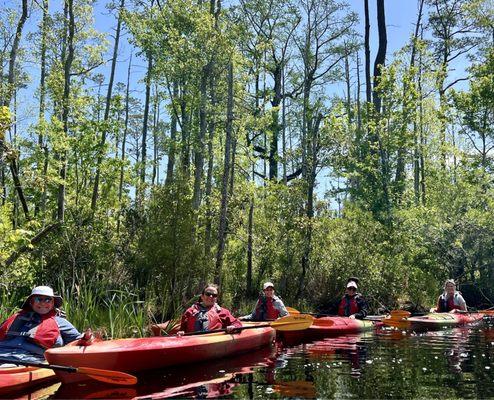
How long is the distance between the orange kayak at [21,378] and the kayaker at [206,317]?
2598 mm

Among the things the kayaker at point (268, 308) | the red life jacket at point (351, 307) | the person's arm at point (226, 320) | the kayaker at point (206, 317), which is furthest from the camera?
the red life jacket at point (351, 307)

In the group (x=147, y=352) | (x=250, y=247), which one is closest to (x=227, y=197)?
(x=250, y=247)

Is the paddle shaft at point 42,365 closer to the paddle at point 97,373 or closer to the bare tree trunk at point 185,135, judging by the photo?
the paddle at point 97,373

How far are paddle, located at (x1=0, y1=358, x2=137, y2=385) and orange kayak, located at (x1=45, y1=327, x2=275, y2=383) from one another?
0.82ft

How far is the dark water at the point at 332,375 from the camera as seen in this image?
537 cm

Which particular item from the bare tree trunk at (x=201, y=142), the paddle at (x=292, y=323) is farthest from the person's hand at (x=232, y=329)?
the bare tree trunk at (x=201, y=142)

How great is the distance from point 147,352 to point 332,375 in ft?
7.56

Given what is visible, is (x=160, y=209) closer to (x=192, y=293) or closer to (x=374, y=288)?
(x=192, y=293)

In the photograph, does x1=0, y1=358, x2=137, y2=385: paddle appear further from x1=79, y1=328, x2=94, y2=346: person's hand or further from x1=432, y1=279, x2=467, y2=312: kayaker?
x1=432, y1=279, x2=467, y2=312: kayaker

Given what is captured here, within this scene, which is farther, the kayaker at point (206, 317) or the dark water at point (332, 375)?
the kayaker at point (206, 317)

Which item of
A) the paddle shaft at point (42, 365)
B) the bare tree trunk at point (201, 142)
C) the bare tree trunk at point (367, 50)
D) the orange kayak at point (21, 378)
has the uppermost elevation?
the bare tree trunk at point (367, 50)

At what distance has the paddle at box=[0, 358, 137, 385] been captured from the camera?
17.4 feet

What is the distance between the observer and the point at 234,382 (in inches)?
238

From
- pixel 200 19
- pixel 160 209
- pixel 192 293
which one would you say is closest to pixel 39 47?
pixel 200 19
